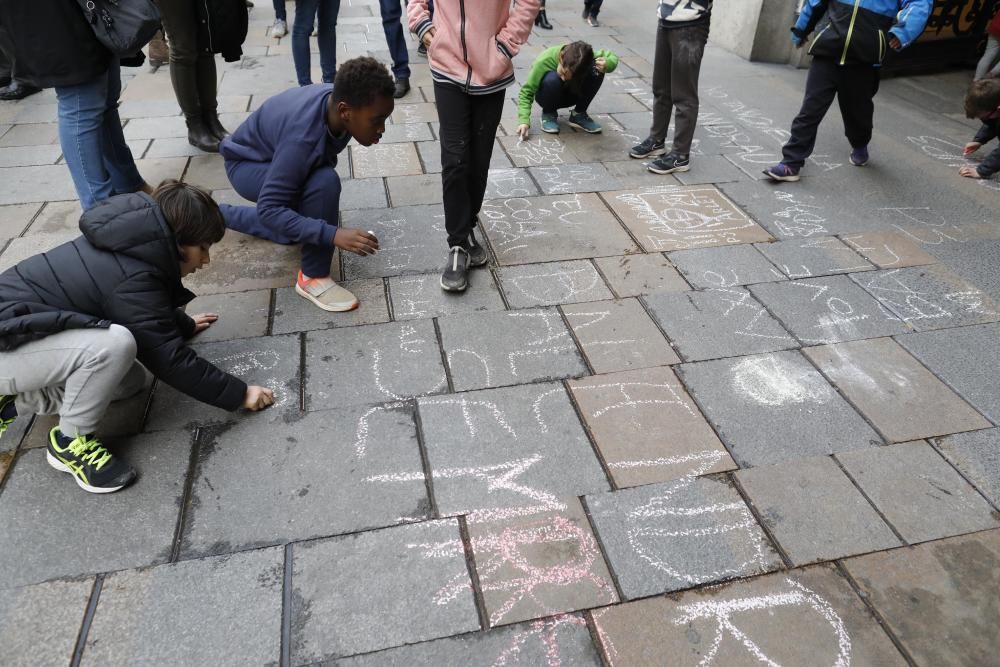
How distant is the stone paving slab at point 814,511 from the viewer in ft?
6.98

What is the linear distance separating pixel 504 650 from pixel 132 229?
176 cm

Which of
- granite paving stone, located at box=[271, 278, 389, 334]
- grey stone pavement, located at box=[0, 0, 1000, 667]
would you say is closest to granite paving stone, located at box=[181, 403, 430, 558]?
grey stone pavement, located at box=[0, 0, 1000, 667]

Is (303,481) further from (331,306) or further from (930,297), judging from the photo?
(930,297)

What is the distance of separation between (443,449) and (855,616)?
139 cm

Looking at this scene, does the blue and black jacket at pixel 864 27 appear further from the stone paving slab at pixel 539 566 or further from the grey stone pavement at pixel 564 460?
the stone paving slab at pixel 539 566

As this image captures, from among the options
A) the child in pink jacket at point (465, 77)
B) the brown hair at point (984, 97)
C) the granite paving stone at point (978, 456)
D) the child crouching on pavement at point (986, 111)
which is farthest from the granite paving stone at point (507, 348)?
the brown hair at point (984, 97)

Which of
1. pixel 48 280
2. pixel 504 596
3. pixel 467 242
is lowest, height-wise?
pixel 504 596

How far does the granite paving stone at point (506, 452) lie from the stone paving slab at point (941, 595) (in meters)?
0.88

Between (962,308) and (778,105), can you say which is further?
(778,105)

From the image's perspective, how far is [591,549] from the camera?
2092 mm

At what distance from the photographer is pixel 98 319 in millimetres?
2178

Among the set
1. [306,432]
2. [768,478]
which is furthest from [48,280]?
[768,478]

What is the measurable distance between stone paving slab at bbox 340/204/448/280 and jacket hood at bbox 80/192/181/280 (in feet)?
4.07

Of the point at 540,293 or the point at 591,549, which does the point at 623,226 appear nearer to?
the point at 540,293
